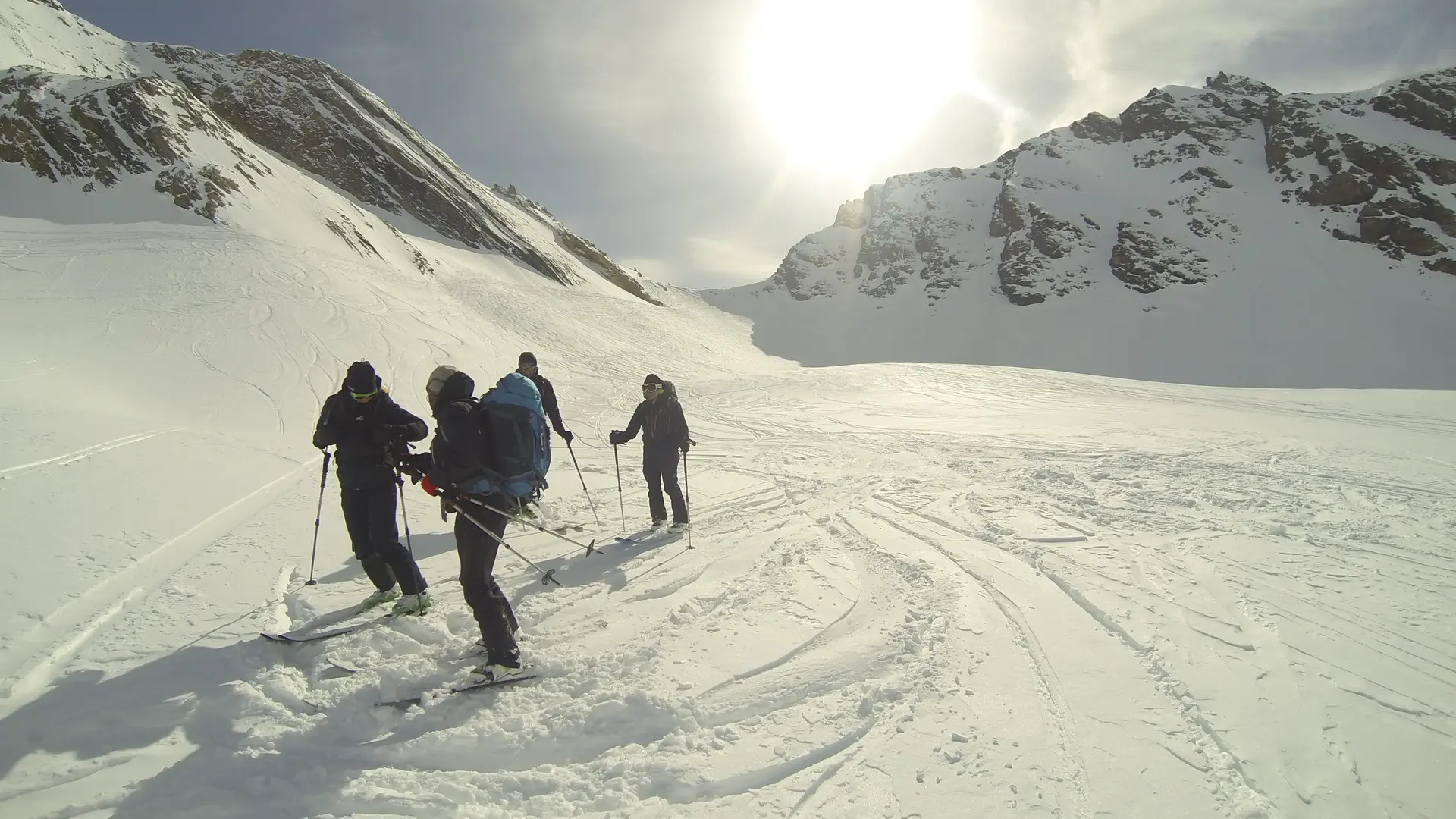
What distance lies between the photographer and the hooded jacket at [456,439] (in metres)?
3.96

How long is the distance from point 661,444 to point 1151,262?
6739 centimetres

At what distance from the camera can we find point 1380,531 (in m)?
6.58

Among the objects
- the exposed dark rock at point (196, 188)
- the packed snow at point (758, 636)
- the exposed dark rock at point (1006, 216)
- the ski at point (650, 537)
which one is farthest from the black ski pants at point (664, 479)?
the exposed dark rock at point (1006, 216)

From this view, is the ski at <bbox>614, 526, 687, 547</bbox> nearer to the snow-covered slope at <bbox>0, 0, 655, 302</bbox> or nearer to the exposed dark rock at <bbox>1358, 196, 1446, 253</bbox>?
the snow-covered slope at <bbox>0, 0, 655, 302</bbox>

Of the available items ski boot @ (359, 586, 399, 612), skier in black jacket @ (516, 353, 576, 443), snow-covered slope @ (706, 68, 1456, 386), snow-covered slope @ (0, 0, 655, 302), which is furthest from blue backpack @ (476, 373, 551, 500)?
snow-covered slope @ (706, 68, 1456, 386)

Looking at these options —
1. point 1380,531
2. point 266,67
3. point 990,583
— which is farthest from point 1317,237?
point 266,67

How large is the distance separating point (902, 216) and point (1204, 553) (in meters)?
86.3

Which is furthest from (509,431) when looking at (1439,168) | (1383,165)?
(1439,168)

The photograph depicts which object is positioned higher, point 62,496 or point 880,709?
point 62,496

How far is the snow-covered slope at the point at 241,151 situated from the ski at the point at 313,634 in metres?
28.3

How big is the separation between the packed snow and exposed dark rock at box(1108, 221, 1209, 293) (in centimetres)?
5525

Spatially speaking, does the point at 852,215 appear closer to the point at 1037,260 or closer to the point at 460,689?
the point at 1037,260

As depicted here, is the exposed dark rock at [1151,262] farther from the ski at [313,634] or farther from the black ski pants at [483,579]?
the ski at [313,634]

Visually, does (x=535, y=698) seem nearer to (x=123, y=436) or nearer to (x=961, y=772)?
(x=961, y=772)
